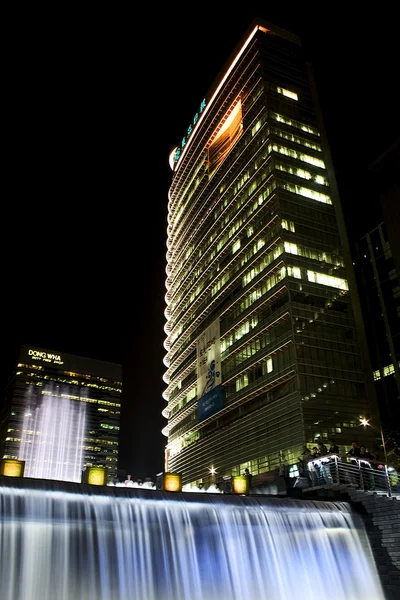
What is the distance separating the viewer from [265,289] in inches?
2400

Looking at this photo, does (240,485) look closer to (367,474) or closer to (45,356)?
(367,474)

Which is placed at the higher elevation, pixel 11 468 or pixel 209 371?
pixel 209 371

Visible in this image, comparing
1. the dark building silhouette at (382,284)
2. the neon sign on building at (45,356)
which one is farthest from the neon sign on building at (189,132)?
the neon sign on building at (45,356)

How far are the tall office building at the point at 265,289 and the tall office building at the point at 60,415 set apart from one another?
291 ft

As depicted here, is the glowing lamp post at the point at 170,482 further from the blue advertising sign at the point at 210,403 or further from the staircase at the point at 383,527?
the blue advertising sign at the point at 210,403

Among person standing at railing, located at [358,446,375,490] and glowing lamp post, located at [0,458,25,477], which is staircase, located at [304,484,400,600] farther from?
glowing lamp post, located at [0,458,25,477]

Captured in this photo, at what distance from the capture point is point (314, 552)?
18.5m

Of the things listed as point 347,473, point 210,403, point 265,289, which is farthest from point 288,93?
point 347,473

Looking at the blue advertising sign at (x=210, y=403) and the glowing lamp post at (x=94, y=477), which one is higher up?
the blue advertising sign at (x=210, y=403)

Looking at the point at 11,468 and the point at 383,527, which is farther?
the point at 383,527

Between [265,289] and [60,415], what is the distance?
158 m

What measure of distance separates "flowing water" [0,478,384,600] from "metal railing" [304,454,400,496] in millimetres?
2593

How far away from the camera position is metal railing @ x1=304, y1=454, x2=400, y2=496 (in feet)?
72.4

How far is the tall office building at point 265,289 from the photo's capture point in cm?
5328
